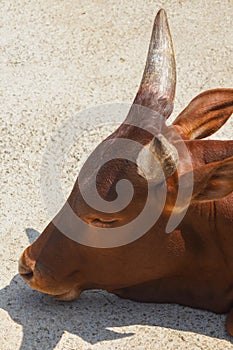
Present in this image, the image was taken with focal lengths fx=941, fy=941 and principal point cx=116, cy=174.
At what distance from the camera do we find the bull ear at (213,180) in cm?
344

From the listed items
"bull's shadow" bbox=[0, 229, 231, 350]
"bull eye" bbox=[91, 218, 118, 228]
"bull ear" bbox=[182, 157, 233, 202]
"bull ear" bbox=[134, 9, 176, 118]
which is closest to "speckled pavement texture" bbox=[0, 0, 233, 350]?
"bull's shadow" bbox=[0, 229, 231, 350]

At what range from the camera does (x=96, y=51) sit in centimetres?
617

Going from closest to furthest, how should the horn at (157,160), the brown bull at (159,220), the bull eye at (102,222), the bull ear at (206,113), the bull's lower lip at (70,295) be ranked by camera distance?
the horn at (157,160), the brown bull at (159,220), the bull eye at (102,222), the bull ear at (206,113), the bull's lower lip at (70,295)

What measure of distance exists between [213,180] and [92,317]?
3.22 ft

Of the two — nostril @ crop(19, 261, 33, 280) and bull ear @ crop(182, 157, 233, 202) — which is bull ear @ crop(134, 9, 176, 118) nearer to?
bull ear @ crop(182, 157, 233, 202)

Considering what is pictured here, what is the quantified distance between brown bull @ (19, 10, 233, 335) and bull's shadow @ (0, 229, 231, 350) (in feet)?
0.18

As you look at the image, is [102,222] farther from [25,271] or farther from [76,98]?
[76,98]

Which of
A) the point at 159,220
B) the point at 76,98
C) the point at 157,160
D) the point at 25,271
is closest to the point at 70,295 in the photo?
the point at 25,271

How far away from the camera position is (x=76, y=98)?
5.71 m

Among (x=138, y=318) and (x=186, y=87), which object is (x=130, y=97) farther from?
(x=138, y=318)

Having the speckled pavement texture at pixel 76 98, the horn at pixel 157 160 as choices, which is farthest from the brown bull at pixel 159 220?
the speckled pavement texture at pixel 76 98

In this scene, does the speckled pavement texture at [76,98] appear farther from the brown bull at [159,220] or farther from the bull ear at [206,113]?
the bull ear at [206,113]

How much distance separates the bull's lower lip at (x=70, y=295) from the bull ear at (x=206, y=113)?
83 cm

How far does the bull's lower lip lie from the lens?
13.3 ft
